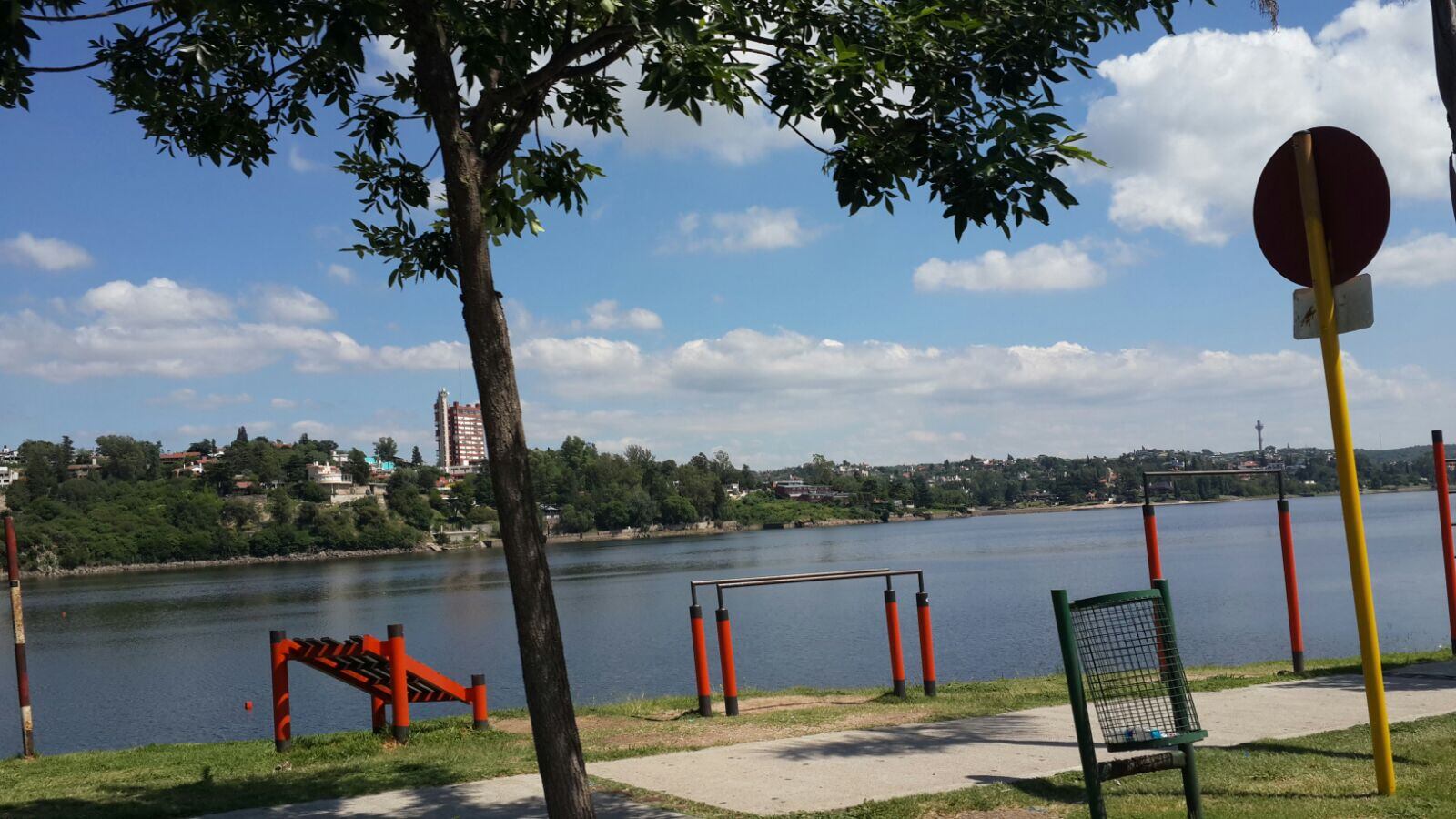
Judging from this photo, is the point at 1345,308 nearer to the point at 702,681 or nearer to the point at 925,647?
the point at 702,681

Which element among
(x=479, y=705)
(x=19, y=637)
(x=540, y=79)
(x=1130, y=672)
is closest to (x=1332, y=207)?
(x=1130, y=672)

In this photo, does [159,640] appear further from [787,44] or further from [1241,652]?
[787,44]

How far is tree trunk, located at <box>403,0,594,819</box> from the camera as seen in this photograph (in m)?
4.86

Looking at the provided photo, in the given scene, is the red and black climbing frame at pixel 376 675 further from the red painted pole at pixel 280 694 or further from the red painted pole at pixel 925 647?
the red painted pole at pixel 925 647

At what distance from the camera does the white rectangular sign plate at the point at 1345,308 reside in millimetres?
5852

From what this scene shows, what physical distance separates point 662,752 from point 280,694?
3.69 m

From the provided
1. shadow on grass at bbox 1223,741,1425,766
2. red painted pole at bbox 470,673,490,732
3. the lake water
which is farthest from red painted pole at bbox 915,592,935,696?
the lake water

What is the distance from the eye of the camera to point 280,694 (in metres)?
10.2

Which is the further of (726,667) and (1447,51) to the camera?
(726,667)

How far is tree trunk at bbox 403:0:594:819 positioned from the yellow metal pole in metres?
3.79

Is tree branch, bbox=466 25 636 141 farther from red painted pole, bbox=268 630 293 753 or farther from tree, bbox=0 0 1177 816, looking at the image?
red painted pole, bbox=268 630 293 753

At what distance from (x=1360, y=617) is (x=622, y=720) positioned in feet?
22.0

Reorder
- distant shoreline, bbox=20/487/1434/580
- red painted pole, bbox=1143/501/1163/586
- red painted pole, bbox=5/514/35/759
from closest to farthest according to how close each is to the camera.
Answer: red painted pole, bbox=1143/501/1163/586, red painted pole, bbox=5/514/35/759, distant shoreline, bbox=20/487/1434/580

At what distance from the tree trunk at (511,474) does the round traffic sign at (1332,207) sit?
13.0 feet
